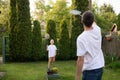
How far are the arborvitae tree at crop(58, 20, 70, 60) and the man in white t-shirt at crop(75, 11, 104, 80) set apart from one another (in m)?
17.8

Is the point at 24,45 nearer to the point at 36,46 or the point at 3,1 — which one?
the point at 36,46

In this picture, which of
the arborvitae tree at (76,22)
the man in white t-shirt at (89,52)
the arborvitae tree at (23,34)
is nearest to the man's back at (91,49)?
the man in white t-shirt at (89,52)

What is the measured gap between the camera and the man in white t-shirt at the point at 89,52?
14.0 feet

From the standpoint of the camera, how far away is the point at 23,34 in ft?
71.1

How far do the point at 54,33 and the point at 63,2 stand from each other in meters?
17.2

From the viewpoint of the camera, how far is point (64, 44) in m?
22.4

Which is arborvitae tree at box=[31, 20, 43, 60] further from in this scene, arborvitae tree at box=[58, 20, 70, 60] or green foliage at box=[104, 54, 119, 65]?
green foliage at box=[104, 54, 119, 65]

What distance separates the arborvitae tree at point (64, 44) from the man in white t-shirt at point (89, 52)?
17.8m

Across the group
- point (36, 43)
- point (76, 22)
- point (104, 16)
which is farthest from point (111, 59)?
point (104, 16)

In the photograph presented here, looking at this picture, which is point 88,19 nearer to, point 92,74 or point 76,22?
point 92,74

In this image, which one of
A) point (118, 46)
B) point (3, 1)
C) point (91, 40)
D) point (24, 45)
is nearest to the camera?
point (91, 40)

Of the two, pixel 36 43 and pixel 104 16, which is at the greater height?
pixel 104 16

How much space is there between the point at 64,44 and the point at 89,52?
1807cm

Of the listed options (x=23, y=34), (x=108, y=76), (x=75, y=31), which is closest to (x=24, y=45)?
(x=23, y=34)
